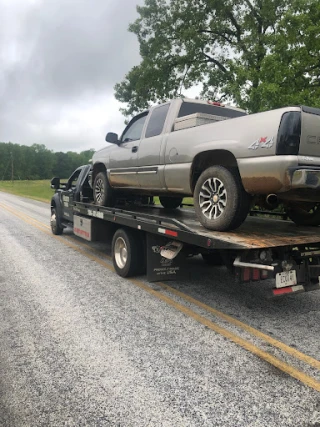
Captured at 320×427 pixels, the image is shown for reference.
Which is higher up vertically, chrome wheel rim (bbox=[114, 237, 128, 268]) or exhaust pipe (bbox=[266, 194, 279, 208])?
exhaust pipe (bbox=[266, 194, 279, 208])

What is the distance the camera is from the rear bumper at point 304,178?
12.5ft

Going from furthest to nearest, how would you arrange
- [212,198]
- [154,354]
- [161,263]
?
[161,263] → [212,198] → [154,354]

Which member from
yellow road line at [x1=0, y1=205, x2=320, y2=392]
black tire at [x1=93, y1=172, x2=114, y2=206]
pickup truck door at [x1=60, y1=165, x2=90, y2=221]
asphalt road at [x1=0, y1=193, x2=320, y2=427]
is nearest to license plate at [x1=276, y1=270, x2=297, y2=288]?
asphalt road at [x1=0, y1=193, x2=320, y2=427]

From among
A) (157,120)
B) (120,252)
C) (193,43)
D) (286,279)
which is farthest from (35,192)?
(286,279)

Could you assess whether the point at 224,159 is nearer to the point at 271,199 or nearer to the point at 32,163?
the point at 271,199

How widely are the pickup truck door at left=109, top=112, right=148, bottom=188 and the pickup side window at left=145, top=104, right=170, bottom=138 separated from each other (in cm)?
28

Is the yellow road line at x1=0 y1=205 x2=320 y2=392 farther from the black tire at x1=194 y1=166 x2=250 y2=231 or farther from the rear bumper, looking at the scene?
the rear bumper

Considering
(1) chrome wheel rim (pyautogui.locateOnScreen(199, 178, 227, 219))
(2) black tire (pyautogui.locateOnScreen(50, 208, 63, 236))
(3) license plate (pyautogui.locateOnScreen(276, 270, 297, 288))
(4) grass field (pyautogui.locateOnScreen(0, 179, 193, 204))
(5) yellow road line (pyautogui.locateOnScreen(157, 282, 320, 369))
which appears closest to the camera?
(5) yellow road line (pyautogui.locateOnScreen(157, 282, 320, 369))

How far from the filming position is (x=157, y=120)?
19.9ft

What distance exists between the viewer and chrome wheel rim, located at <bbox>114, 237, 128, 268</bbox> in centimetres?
619

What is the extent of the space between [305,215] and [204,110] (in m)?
2.26

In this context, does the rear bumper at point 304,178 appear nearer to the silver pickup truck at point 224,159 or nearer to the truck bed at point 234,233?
the silver pickup truck at point 224,159

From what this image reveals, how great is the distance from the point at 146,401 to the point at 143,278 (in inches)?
132

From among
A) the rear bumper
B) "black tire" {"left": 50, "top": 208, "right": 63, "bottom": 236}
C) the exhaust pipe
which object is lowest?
"black tire" {"left": 50, "top": 208, "right": 63, "bottom": 236}
